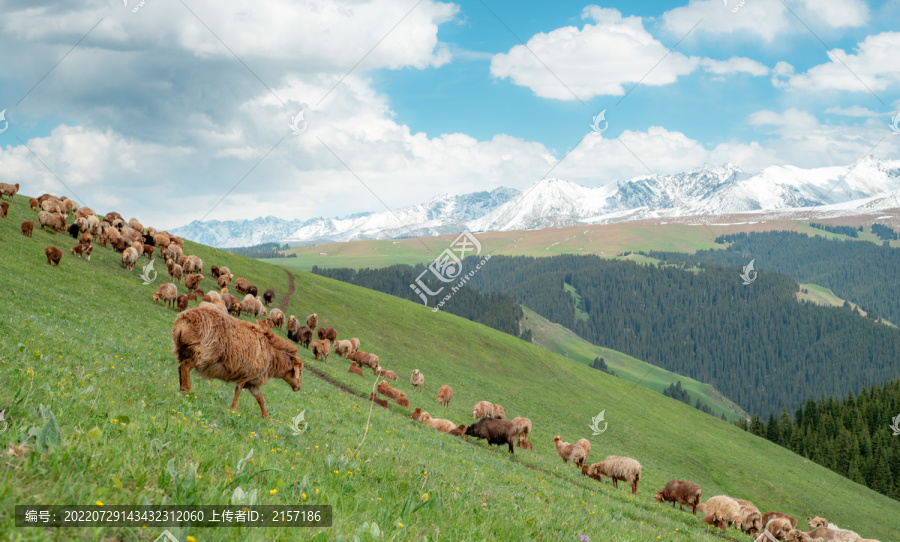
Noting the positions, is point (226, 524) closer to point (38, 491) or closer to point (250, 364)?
point (38, 491)

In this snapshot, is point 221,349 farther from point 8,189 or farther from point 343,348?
point 8,189

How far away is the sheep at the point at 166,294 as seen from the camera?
32713mm

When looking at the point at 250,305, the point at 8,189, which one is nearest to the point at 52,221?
the point at 8,189

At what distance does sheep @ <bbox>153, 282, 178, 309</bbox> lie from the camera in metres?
32.7

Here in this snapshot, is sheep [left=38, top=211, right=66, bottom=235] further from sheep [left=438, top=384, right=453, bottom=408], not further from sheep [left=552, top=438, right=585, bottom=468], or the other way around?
sheep [left=552, top=438, right=585, bottom=468]

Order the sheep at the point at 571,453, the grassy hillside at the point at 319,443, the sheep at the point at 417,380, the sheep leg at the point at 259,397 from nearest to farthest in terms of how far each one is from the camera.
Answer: the grassy hillside at the point at 319,443
the sheep leg at the point at 259,397
the sheep at the point at 571,453
the sheep at the point at 417,380

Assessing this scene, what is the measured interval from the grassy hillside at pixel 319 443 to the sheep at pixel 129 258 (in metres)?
0.83

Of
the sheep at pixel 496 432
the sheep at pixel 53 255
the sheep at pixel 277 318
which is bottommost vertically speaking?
the sheep at pixel 496 432

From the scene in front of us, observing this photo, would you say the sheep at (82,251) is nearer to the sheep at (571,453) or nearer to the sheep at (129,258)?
the sheep at (129,258)

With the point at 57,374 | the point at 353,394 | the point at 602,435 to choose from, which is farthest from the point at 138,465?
the point at 602,435

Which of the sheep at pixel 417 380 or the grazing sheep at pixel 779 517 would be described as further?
the sheep at pixel 417 380

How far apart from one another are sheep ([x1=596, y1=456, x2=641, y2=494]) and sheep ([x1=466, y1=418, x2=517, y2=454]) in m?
5.14

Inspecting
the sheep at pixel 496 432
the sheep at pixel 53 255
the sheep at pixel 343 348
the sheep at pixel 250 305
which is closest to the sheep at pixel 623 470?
the sheep at pixel 496 432

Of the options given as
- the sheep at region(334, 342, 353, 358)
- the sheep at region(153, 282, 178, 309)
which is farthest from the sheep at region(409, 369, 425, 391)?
the sheep at region(153, 282, 178, 309)
